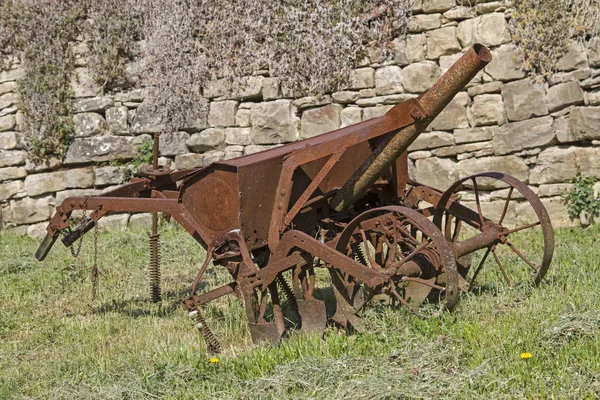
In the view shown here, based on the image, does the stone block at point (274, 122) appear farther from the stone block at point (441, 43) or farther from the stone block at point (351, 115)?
the stone block at point (441, 43)

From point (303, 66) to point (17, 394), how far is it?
5.34 metres

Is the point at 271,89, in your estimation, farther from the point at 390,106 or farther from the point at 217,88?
the point at 390,106

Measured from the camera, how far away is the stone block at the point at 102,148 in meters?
9.39

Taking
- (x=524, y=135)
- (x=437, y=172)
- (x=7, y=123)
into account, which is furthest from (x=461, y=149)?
(x=7, y=123)

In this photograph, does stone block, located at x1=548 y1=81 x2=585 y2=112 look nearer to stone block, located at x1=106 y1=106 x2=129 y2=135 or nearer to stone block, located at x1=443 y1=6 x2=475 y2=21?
stone block, located at x1=443 y1=6 x2=475 y2=21

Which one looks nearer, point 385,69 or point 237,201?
point 237,201

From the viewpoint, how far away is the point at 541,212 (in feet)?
16.5

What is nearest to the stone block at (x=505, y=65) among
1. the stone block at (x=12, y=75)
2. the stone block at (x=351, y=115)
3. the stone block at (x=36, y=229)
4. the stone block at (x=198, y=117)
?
the stone block at (x=351, y=115)

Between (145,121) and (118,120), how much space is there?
358 millimetres

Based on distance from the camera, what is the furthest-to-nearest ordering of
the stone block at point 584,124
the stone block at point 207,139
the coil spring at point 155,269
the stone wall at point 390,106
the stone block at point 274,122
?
1. the stone block at point 207,139
2. the stone block at point 274,122
3. the stone wall at point 390,106
4. the stone block at point 584,124
5. the coil spring at point 155,269

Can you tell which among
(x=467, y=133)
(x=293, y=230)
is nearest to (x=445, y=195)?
(x=293, y=230)

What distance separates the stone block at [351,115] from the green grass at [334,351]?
287 cm

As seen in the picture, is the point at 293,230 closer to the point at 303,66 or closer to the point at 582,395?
the point at 582,395

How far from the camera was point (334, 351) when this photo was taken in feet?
14.3
